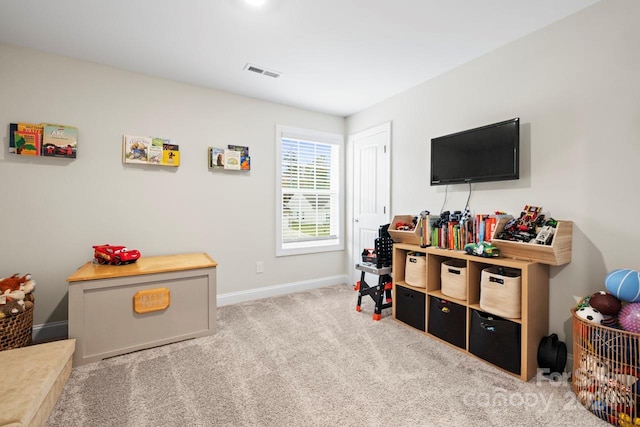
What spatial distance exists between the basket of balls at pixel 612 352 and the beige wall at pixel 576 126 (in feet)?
1.08

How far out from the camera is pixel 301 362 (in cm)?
208

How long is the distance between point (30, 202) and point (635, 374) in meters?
4.24

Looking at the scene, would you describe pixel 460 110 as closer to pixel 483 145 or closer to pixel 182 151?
pixel 483 145

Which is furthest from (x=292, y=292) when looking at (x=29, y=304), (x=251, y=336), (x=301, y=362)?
(x=29, y=304)

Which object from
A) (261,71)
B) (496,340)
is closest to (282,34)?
(261,71)

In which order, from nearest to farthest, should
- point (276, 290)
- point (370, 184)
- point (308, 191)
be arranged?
point (276, 290) < point (370, 184) < point (308, 191)

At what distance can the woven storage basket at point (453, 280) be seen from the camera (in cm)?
225

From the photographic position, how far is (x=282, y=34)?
2207mm

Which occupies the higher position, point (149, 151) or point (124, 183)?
point (149, 151)

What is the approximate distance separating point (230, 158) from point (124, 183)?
A: 1056 millimetres

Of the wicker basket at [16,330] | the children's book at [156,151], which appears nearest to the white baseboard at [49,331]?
the wicker basket at [16,330]

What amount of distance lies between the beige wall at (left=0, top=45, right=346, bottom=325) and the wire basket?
284 centimetres

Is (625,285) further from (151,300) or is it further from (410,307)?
(151,300)

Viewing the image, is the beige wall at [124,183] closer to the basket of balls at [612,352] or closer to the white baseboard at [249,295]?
the white baseboard at [249,295]
